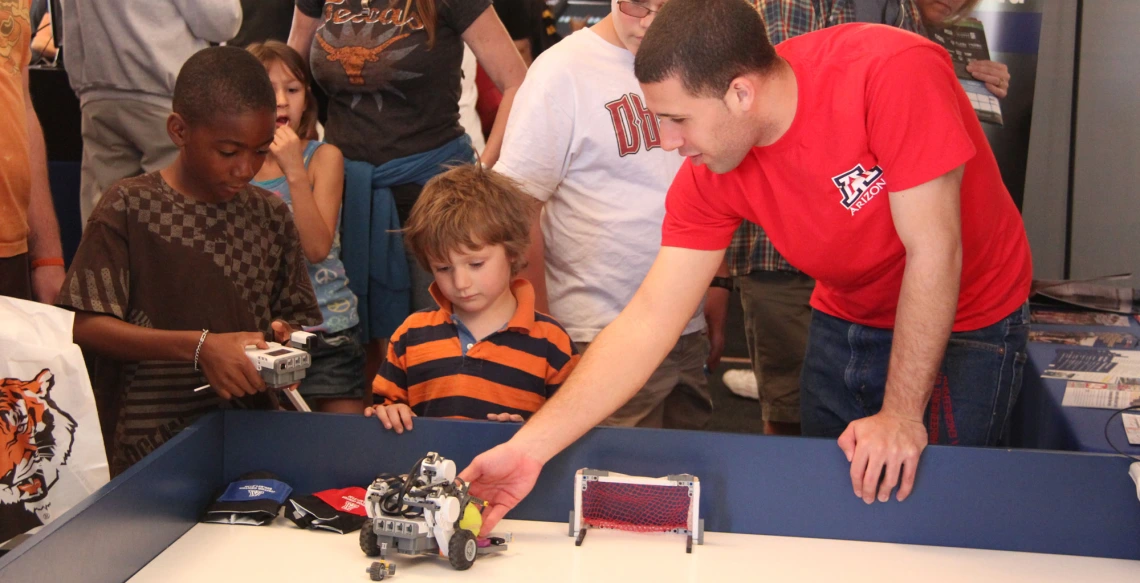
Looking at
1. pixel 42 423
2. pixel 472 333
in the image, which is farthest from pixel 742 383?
pixel 42 423

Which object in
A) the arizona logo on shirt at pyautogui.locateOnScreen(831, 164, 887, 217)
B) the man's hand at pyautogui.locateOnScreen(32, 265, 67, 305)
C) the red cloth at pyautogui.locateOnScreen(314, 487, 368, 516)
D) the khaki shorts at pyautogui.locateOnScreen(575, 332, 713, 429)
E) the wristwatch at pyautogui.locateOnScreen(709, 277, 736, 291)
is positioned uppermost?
the arizona logo on shirt at pyautogui.locateOnScreen(831, 164, 887, 217)

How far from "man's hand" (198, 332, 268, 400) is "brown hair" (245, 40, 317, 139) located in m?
1.10

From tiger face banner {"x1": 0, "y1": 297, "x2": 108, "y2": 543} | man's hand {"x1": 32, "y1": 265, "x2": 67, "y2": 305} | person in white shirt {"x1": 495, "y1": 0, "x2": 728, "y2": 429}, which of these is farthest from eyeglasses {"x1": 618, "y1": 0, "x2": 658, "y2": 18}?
man's hand {"x1": 32, "y1": 265, "x2": 67, "y2": 305}

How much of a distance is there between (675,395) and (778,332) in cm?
36

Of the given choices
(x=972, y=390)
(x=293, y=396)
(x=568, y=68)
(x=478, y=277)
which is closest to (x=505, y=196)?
(x=478, y=277)

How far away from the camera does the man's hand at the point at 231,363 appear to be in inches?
61.8

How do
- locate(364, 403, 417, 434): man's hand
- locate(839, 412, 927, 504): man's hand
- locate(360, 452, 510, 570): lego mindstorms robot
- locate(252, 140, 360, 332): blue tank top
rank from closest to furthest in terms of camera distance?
locate(360, 452, 510, 570): lego mindstorms robot < locate(839, 412, 927, 504): man's hand < locate(364, 403, 417, 434): man's hand < locate(252, 140, 360, 332): blue tank top

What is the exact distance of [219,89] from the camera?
5.97ft

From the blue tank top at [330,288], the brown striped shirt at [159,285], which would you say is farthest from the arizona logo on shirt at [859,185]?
the blue tank top at [330,288]

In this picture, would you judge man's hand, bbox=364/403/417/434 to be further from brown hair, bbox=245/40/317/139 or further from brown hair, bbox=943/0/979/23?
brown hair, bbox=943/0/979/23

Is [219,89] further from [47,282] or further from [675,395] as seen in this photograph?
[675,395]

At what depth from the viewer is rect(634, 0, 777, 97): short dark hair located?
1451mm

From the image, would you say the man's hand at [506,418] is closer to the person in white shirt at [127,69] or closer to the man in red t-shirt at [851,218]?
the man in red t-shirt at [851,218]

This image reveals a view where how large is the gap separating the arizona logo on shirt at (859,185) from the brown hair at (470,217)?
0.62m
